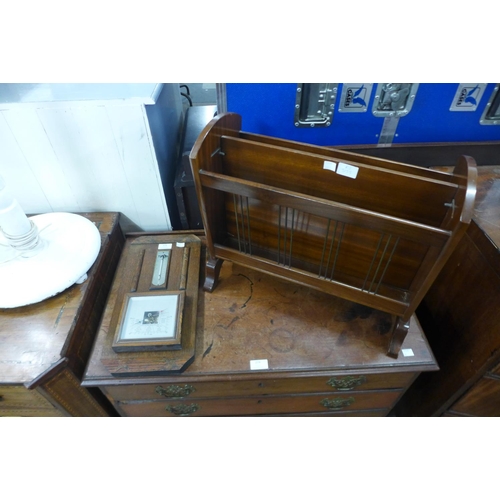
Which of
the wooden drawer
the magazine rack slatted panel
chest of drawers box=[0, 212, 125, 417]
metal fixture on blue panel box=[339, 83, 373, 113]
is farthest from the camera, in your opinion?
metal fixture on blue panel box=[339, 83, 373, 113]

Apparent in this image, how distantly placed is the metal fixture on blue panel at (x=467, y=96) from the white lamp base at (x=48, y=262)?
1335mm

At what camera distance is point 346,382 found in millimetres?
950

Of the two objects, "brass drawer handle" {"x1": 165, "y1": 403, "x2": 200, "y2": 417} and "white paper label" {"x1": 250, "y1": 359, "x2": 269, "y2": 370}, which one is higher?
"white paper label" {"x1": 250, "y1": 359, "x2": 269, "y2": 370}

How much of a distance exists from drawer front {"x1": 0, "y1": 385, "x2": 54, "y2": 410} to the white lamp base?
23 centimetres

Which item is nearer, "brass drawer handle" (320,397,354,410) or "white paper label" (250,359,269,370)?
"white paper label" (250,359,269,370)

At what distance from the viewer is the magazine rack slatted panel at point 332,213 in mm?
706

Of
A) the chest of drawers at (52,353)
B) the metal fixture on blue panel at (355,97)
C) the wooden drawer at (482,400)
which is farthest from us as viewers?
the metal fixture on blue panel at (355,97)

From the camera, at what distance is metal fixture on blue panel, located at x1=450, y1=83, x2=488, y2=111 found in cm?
108

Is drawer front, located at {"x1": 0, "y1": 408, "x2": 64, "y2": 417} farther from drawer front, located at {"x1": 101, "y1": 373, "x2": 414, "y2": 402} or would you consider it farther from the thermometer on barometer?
the thermometer on barometer

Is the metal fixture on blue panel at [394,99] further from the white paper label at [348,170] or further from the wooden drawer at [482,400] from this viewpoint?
the wooden drawer at [482,400]

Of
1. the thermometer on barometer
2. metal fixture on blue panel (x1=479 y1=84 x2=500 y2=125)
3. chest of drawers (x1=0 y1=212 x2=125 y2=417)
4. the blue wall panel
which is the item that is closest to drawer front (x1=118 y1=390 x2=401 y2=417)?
chest of drawers (x1=0 y1=212 x2=125 y2=417)

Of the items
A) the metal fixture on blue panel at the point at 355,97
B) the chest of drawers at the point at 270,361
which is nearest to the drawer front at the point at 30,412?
the chest of drawers at the point at 270,361

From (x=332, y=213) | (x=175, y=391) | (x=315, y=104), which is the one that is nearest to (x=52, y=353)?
(x=175, y=391)

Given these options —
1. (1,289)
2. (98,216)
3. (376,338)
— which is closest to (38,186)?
(98,216)
